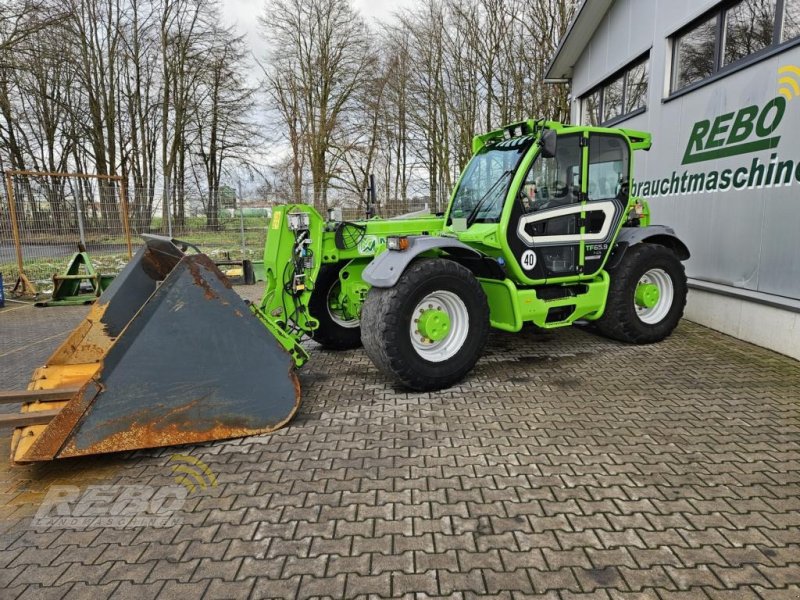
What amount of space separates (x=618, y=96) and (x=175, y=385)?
9.62 m

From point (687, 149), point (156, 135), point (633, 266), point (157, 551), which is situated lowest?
point (157, 551)

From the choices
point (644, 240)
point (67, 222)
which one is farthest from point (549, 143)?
point (67, 222)

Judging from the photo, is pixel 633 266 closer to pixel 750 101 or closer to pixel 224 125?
pixel 750 101

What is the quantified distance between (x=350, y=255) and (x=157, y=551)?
3.19 meters

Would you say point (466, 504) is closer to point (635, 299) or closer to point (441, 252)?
point (441, 252)

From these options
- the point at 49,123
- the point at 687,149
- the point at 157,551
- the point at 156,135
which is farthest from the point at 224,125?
the point at 157,551

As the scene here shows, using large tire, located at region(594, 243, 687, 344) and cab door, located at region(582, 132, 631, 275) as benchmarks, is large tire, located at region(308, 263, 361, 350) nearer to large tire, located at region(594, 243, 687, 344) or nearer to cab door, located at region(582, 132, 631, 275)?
cab door, located at region(582, 132, 631, 275)

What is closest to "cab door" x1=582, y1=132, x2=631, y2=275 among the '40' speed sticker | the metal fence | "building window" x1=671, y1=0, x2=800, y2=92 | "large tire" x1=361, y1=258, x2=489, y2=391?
the '40' speed sticker

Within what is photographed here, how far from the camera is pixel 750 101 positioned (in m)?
5.80

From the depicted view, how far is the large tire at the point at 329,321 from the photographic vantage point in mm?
5281

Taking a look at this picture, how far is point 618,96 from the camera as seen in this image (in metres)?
9.73

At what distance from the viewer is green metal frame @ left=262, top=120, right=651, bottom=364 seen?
182 inches

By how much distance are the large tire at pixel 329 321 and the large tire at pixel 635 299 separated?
108 inches

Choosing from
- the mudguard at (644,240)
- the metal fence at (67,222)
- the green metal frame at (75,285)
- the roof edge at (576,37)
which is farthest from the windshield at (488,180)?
the green metal frame at (75,285)
